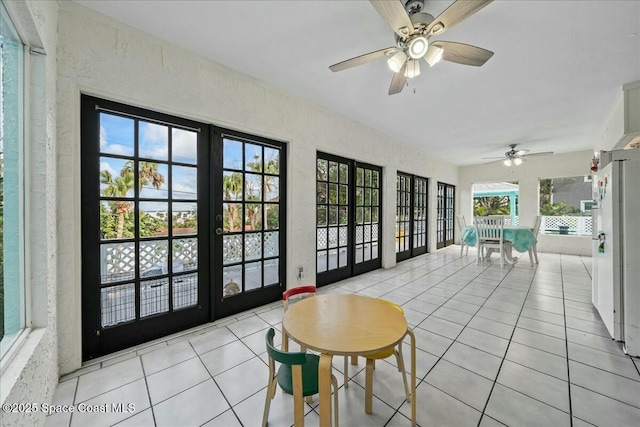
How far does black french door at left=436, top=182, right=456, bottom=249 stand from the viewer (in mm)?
6859

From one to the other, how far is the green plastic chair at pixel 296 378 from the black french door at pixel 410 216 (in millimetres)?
4386

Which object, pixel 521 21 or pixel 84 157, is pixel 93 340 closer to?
pixel 84 157

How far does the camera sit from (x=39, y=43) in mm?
1308

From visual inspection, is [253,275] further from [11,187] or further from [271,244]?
[11,187]

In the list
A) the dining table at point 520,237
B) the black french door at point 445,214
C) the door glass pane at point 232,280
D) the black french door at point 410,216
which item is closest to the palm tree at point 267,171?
the door glass pane at point 232,280

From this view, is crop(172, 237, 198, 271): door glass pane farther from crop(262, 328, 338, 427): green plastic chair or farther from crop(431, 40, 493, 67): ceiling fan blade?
crop(431, 40, 493, 67): ceiling fan blade

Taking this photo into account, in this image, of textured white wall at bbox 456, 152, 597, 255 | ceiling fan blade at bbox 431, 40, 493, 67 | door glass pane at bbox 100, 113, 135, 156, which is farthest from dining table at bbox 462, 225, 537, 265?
door glass pane at bbox 100, 113, 135, 156

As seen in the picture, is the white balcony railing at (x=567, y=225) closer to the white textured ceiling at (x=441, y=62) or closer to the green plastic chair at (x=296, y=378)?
the white textured ceiling at (x=441, y=62)

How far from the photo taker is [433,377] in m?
1.68

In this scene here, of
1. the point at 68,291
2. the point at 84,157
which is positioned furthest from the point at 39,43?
the point at 68,291

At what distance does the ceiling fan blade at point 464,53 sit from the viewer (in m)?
1.70

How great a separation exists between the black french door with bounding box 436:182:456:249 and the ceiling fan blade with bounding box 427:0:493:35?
5776 millimetres

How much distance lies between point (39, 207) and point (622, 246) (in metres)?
4.25

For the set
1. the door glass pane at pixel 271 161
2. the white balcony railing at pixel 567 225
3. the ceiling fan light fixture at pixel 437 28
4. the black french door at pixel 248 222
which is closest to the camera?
the ceiling fan light fixture at pixel 437 28
